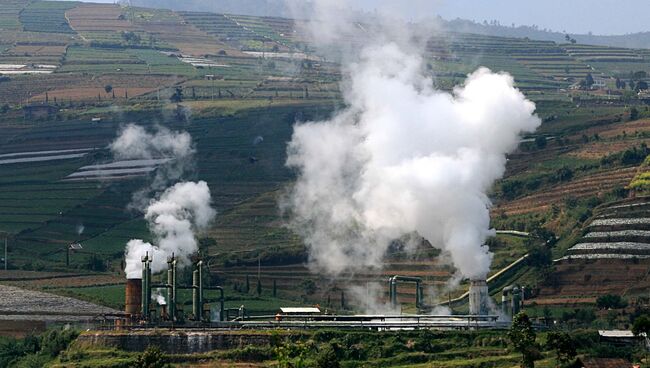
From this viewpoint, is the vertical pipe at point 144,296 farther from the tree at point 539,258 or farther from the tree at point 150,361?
the tree at point 539,258

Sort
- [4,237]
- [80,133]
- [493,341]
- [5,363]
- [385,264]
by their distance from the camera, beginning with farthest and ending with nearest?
1. [80,133]
2. [4,237]
3. [385,264]
4. [5,363]
5. [493,341]

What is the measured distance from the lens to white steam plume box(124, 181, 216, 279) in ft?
377

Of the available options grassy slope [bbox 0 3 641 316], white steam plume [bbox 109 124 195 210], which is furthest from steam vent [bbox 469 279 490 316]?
white steam plume [bbox 109 124 195 210]

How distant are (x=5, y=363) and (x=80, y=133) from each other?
95.0 metres

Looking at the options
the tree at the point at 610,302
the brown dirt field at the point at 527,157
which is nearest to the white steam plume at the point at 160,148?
the brown dirt field at the point at 527,157

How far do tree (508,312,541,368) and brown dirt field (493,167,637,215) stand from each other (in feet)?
193

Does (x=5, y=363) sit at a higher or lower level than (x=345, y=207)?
lower

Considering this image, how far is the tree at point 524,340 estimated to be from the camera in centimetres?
8069

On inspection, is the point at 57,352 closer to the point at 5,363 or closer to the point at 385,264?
the point at 5,363

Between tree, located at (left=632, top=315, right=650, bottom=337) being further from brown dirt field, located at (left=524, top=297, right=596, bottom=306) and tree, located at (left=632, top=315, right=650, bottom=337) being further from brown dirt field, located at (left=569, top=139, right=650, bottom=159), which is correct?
brown dirt field, located at (left=569, top=139, right=650, bottom=159)

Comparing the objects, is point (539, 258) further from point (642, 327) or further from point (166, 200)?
point (642, 327)

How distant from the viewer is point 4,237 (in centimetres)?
14350

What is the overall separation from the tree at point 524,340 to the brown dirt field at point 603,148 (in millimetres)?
73828

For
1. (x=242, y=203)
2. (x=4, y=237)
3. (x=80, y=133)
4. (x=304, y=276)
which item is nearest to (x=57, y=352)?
(x=304, y=276)
